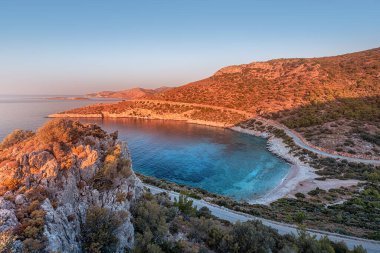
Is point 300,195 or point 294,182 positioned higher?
point 300,195

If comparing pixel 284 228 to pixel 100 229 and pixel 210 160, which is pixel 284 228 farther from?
pixel 210 160

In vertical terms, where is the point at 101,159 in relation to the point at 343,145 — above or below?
above

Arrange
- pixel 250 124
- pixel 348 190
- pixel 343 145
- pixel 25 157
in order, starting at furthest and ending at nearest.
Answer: pixel 250 124, pixel 343 145, pixel 348 190, pixel 25 157

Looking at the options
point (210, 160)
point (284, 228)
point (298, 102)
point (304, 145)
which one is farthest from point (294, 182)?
point (298, 102)

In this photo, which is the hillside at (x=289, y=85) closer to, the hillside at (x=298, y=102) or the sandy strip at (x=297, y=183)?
the hillside at (x=298, y=102)

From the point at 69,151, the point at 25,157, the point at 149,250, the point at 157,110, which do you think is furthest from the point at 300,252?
the point at 157,110

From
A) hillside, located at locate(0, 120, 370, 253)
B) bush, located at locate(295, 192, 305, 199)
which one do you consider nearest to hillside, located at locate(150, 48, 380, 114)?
bush, located at locate(295, 192, 305, 199)

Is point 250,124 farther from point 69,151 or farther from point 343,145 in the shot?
point 69,151
